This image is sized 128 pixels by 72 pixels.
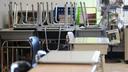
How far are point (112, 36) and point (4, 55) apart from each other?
237 centimetres

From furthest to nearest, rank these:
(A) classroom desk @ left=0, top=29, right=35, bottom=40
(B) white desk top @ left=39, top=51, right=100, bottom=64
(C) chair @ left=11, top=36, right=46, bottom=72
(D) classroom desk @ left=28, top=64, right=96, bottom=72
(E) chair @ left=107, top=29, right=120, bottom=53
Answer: (E) chair @ left=107, top=29, right=120, bottom=53 < (A) classroom desk @ left=0, top=29, right=35, bottom=40 < (C) chair @ left=11, top=36, right=46, bottom=72 < (B) white desk top @ left=39, top=51, right=100, bottom=64 < (D) classroom desk @ left=28, top=64, right=96, bottom=72

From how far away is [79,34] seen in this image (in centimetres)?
488

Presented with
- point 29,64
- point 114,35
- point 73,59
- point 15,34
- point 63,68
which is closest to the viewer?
point 63,68

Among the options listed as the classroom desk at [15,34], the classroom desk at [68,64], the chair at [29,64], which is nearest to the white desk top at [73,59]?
the classroom desk at [68,64]

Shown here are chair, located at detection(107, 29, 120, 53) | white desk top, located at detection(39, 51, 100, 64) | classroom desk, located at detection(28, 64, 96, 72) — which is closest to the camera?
classroom desk, located at detection(28, 64, 96, 72)

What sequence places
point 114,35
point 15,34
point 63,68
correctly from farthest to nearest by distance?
1. point 114,35
2. point 15,34
3. point 63,68

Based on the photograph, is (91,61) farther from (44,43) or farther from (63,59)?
(44,43)

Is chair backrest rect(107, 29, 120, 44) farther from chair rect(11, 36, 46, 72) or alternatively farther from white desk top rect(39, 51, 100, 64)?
white desk top rect(39, 51, 100, 64)

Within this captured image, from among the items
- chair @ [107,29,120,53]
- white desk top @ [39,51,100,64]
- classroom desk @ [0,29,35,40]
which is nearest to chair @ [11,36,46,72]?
white desk top @ [39,51,100,64]

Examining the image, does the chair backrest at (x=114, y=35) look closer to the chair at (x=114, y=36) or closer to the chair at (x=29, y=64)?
the chair at (x=114, y=36)

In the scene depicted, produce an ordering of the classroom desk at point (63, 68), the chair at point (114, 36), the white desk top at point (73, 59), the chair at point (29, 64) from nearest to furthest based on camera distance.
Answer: the classroom desk at point (63, 68) < the white desk top at point (73, 59) < the chair at point (29, 64) < the chair at point (114, 36)

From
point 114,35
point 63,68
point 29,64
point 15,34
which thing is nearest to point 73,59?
point 63,68

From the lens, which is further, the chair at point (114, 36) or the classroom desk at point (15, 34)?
the chair at point (114, 36)

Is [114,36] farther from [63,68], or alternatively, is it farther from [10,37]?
[63,68]
